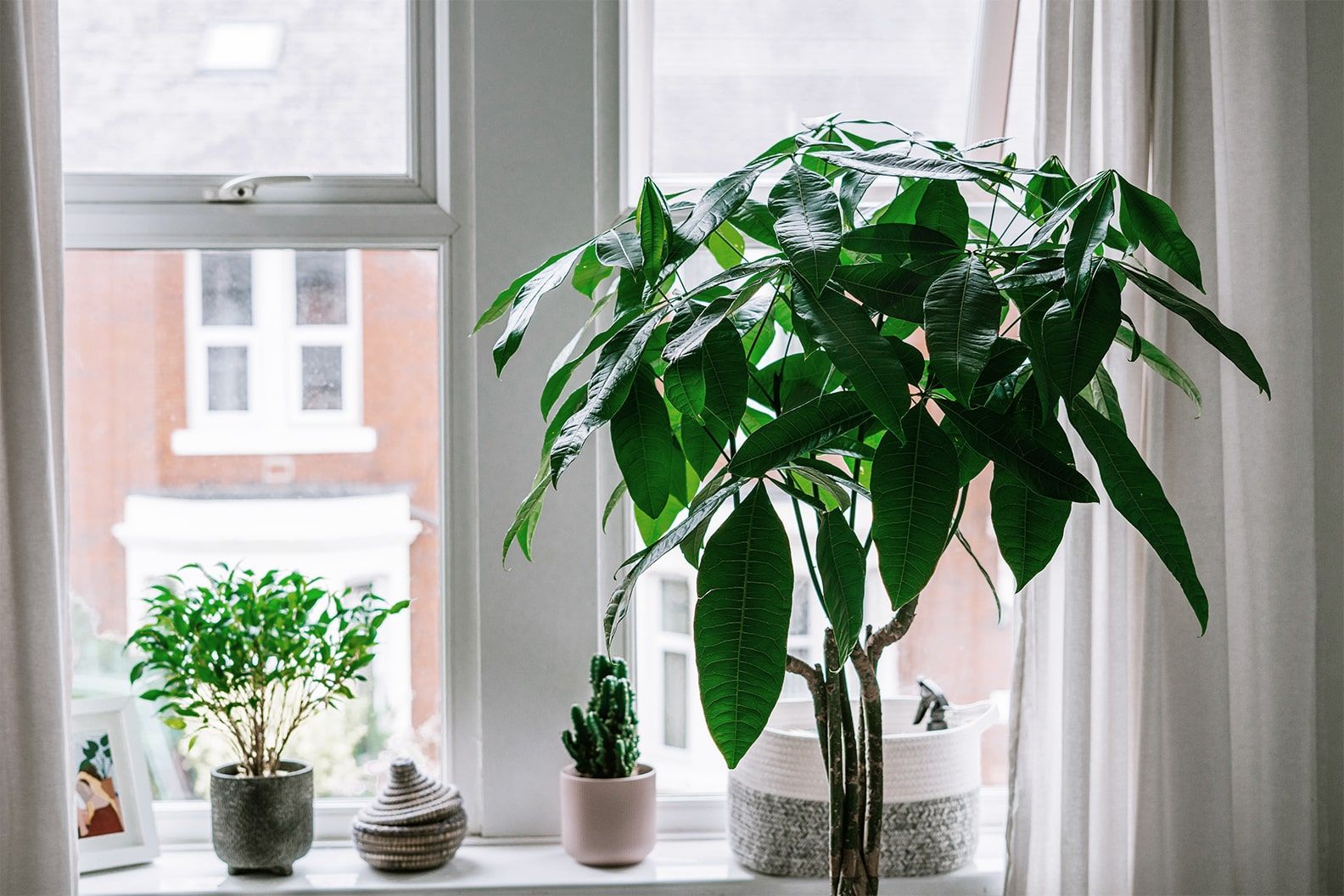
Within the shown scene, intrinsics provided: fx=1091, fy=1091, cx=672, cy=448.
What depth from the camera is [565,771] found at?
61.9 inches

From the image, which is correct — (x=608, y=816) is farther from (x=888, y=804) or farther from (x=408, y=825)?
(x=888, y=804)

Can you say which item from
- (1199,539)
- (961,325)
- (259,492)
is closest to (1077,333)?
(961,325)

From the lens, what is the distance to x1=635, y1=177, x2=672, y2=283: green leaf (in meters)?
0.83

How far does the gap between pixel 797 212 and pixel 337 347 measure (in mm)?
1129

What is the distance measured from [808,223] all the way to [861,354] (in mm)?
125

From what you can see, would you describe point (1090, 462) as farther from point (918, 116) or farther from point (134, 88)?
point (134, 88)

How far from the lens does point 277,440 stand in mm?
1735

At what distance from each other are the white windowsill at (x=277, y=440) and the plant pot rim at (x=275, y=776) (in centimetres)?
48

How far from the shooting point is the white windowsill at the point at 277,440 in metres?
1.73

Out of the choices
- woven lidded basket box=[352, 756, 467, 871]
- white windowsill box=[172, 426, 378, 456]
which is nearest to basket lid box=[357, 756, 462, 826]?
woven lidded basket box=[352, 756, 467, 871]

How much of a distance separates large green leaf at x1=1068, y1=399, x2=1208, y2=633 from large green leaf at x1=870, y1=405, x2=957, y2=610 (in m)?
0.10

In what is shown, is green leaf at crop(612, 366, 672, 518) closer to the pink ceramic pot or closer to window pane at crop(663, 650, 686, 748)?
the pink ceramic pot

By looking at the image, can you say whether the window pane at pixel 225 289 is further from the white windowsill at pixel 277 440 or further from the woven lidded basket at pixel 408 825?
the woven lidded basket at pixel 408 825

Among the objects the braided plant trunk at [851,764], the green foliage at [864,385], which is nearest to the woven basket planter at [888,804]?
the braided plant trunk at [851,764]
